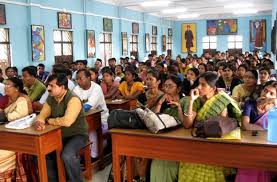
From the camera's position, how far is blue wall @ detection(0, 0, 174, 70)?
7.77m

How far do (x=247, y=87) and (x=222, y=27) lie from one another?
16.3 meters

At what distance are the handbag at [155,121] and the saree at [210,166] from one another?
10.8 inches

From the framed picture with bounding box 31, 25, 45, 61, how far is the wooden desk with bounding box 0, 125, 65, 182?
527cm

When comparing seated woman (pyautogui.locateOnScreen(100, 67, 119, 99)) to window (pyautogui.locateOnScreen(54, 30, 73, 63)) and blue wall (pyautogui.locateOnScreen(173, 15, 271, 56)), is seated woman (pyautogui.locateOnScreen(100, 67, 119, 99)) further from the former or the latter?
blue wall (pyautogui.locateOnScreen(173, 15, 271, 56))

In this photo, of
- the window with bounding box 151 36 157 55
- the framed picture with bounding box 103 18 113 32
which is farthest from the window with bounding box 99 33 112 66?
the window with bounding box 151 36 157 55

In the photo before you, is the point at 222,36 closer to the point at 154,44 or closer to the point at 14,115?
the point at 154,44

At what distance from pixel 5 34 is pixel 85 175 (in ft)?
16.4

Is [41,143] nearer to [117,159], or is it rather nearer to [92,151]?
[117,159]

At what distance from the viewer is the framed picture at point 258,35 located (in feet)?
62.0

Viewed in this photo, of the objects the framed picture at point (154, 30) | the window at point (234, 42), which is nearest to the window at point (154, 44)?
the framed picture at point (154, 30)

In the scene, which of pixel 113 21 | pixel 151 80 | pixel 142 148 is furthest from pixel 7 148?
pixel 113 21

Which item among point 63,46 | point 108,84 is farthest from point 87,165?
point 63,46

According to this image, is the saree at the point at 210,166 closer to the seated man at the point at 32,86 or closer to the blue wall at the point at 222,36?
the seated man at the point at 32,86

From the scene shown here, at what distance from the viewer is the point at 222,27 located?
779 inches
